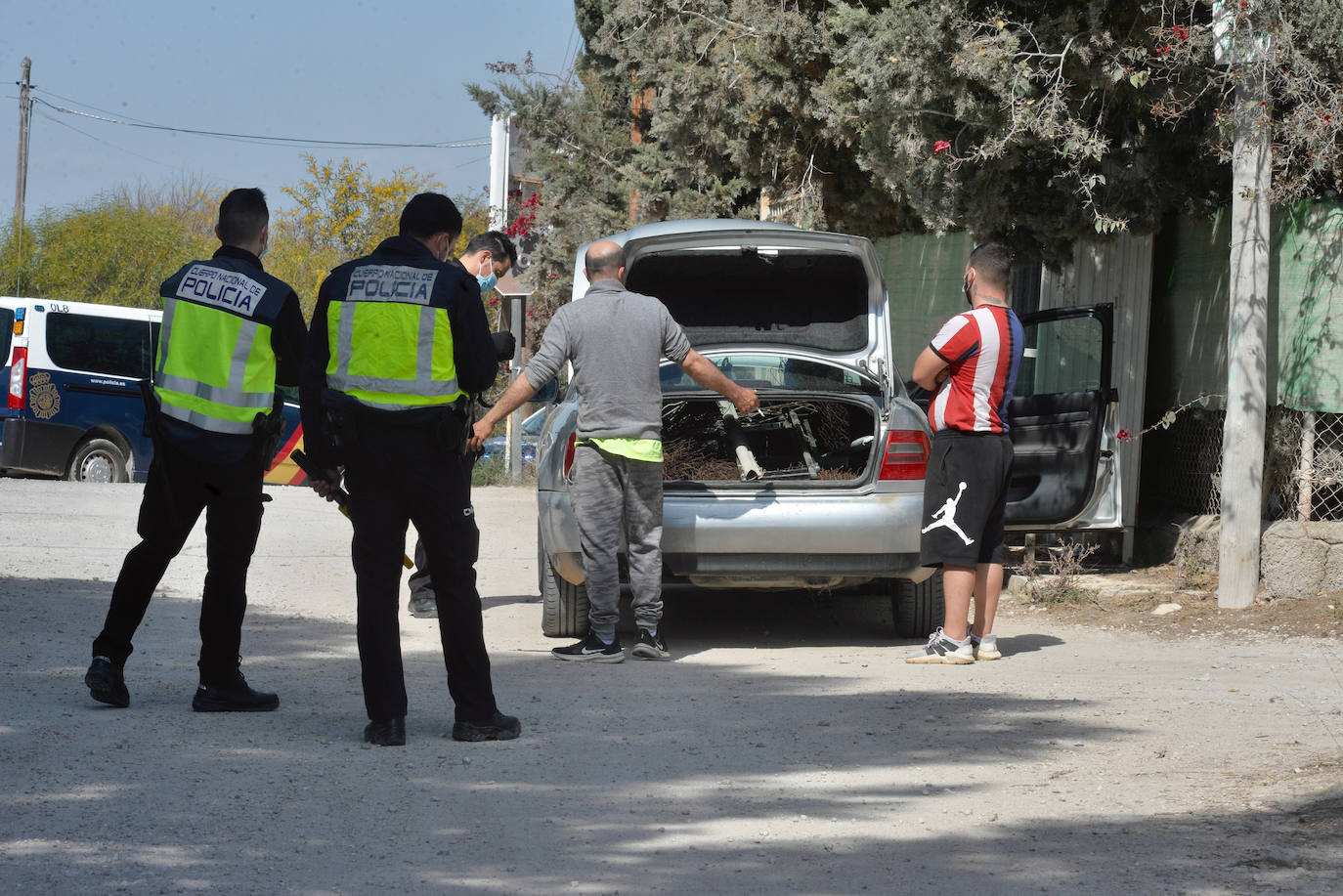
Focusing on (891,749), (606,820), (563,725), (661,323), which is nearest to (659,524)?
(661,323)

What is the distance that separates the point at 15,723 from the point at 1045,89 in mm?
6087

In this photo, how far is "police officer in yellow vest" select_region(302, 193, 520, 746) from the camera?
491 cm

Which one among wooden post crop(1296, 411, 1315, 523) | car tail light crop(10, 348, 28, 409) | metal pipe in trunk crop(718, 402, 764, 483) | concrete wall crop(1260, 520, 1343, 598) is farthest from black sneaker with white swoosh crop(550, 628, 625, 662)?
car tail light crop(10, 348, 28, 409)

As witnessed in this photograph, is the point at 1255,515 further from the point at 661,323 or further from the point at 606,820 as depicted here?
the point at 606,820

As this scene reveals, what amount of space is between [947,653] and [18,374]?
12.5 meters

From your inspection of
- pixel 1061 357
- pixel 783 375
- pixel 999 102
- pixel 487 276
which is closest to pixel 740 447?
pixel 783 375

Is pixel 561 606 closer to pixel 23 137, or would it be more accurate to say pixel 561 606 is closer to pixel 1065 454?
pixel 1065 454

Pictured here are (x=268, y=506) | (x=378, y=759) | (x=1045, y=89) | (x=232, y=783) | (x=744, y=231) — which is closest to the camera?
(x=232, y=783)

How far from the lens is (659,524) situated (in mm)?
6676

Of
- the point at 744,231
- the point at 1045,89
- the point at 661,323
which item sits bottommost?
the point at 661,323

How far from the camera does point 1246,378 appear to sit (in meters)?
7.74

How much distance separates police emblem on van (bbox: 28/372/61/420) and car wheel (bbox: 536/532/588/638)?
10734mm

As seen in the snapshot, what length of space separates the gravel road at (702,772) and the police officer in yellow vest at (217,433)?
0.22m

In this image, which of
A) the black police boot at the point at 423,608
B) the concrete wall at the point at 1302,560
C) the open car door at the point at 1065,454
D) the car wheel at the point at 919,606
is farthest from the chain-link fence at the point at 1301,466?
the black police boot at the point at 423,608
